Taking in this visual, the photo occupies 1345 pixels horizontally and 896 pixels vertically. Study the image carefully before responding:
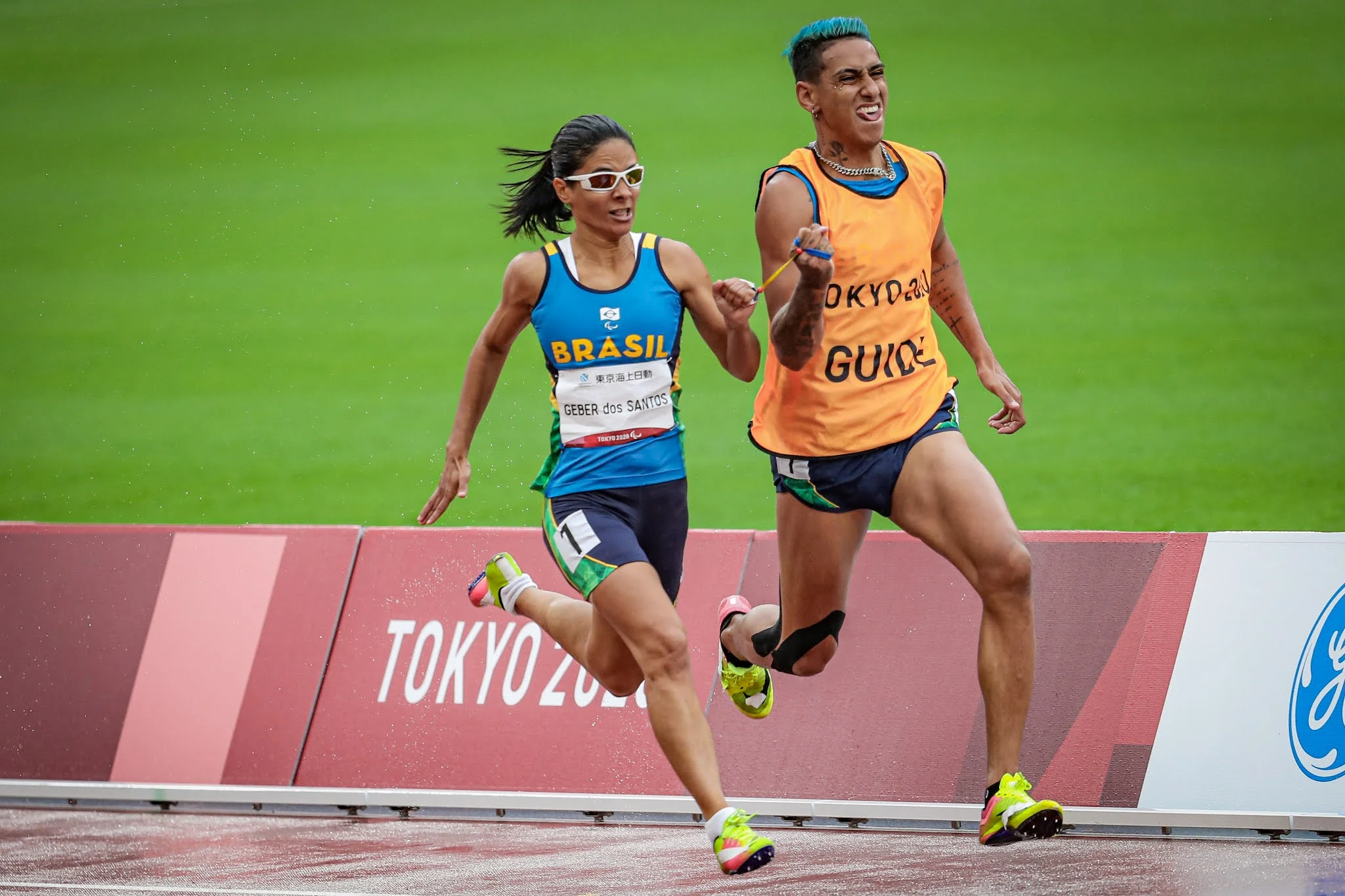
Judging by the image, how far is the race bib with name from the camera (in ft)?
17.4

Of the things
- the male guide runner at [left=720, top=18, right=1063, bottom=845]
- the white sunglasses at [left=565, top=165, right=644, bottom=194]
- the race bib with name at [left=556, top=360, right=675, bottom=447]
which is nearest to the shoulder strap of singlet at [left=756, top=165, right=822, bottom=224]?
the male guide runner at [left=720, top=18, right=1063, bottom=845]

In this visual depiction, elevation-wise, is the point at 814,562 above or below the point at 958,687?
above

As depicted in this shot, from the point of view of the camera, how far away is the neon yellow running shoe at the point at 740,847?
461 cm

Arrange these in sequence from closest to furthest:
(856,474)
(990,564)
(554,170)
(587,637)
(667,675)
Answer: (990,564)
(667,675)
(856,474)
(554,170)
(587,637)

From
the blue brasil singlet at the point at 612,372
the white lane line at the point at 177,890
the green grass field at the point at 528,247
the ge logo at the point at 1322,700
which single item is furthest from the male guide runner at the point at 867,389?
the green grass field at the point at 528,247

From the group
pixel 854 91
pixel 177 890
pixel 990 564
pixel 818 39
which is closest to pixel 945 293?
pixel 854 91

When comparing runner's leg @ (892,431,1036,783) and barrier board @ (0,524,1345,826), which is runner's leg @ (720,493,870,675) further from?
barrier board @ (0,524,1345,826)

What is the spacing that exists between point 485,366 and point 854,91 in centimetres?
159

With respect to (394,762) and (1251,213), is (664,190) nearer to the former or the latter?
(1251,213)

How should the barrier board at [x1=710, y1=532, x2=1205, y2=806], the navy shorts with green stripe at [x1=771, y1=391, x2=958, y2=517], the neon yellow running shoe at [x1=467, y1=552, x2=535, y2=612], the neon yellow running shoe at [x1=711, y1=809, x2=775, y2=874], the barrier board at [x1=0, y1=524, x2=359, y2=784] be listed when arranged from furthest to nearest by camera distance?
the barrier board at [x1=0, y1=524, x2=359, y2=784], the neon yellow running shoe at [x1=467, y1=552, x2=535, y2=612], the barrier board at [x1=710, y1=532, x2=1205, y2=806], the navy shorts with green stripe at [x1=771, y1=391, x2=958, y2=517], the neon yellow running shoe at [x1=711, y1=809, x2=775, y2=874]

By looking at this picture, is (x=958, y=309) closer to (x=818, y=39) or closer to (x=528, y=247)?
(x=818, y=39)

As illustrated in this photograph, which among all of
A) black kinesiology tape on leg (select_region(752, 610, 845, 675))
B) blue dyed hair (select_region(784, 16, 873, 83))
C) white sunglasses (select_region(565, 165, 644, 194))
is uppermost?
blue dyed hair (select_region(784, 16, 873, 83))

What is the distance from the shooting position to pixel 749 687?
20.2ft

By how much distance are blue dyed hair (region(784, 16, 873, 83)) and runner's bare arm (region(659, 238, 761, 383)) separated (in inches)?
27.7
